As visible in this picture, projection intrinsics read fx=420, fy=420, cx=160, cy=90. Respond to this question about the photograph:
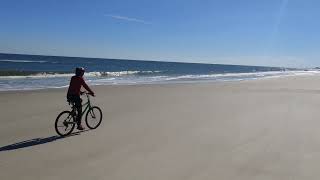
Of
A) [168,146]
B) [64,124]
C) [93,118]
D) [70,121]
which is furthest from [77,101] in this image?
[168,146]

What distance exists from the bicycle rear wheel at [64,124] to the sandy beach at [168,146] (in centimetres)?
25

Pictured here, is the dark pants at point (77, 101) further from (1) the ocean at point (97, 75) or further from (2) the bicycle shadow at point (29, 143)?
(1) the ocean at point (97, 75)

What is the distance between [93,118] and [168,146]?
10.8 feet

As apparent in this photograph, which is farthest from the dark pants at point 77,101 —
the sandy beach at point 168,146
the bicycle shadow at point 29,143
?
the bicycle shadow at point 29,143

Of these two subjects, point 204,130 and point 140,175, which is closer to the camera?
point 140,175

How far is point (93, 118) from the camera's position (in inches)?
446

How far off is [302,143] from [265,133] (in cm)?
125

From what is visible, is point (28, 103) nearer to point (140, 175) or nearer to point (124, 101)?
point (124, 101)

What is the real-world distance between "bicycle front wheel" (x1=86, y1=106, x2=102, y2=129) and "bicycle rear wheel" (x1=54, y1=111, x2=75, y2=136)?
671mm

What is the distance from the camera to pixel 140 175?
6609 mm

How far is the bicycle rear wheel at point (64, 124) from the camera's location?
10.1 meters

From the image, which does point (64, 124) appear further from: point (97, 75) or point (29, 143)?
point (97, 75)

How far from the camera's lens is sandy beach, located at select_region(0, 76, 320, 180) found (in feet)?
22.2

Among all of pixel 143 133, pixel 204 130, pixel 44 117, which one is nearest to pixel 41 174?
pixel 143 133
